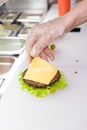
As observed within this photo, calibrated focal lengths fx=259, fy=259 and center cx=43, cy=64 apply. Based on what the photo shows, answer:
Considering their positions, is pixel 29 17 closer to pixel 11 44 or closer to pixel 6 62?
pixel 11 44

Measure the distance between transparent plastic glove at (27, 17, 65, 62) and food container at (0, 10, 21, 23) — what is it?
654mm

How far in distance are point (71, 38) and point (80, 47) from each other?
0.12m

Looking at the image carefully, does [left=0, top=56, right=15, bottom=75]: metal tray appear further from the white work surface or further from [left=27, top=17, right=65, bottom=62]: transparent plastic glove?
[left=27, top=17, right=65, bottom=62]: transparent plastic glove

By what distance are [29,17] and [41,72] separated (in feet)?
2.78

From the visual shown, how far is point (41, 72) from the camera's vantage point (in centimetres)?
92

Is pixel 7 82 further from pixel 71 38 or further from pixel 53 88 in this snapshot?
pixel 71 38

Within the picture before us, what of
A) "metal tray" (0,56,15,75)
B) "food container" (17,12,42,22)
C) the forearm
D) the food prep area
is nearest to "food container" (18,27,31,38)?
the food prep area

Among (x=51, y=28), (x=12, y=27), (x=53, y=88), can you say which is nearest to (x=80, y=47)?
(x=51, y=28)

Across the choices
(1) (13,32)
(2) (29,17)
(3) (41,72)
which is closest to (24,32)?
(1) (13,32)

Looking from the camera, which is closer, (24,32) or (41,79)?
(41,79)

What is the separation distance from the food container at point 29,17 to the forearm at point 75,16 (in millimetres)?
573

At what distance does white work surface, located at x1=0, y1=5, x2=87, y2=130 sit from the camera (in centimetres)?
80

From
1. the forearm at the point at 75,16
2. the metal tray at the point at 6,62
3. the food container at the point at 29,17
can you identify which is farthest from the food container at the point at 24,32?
the forearm at the point at 75,16

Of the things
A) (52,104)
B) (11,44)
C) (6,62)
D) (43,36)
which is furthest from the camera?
(11,44)
